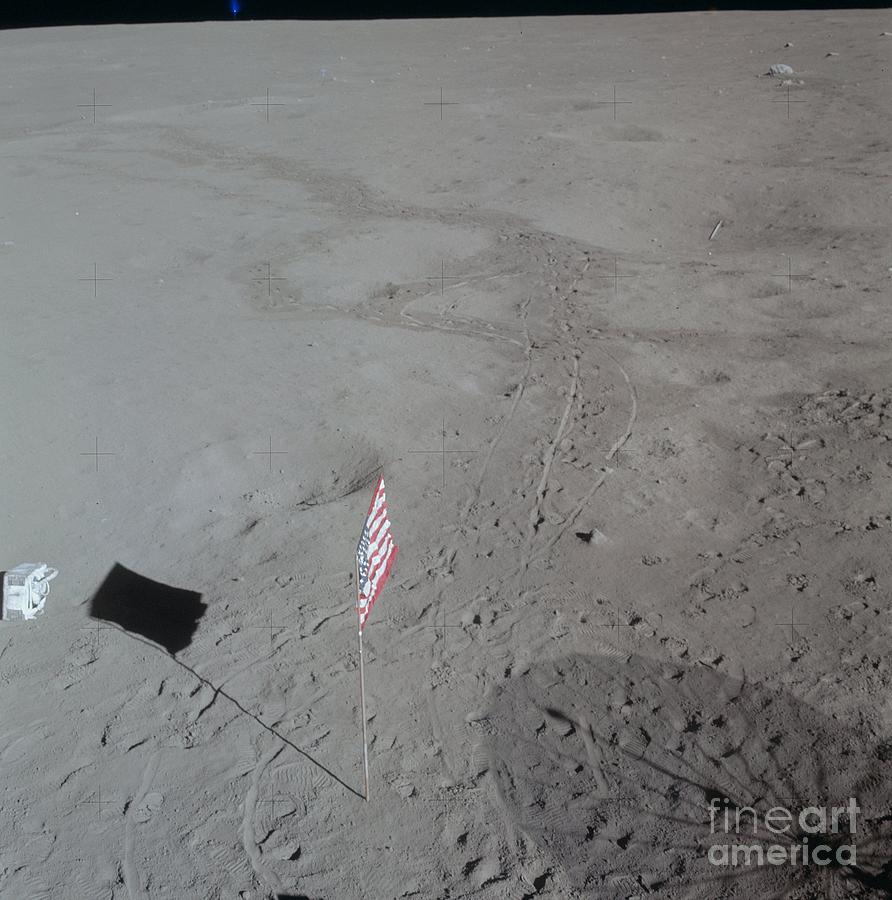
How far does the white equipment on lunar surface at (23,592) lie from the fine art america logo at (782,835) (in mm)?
4635

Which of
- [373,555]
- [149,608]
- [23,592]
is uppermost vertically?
[373,555]

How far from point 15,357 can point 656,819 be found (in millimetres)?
7742

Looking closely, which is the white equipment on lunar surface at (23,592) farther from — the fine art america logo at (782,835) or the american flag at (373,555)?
the fine art america logo at (782,835)

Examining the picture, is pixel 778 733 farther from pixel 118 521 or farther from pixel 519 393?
pixel 118 521

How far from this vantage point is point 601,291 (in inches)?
437

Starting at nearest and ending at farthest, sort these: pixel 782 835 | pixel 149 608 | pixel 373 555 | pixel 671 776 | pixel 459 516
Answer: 1. pixel 782 835
2. pixel 671 776
3. pixel 373 555
4. pixel 149 608
5. pixel 459 516

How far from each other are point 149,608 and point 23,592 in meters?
0.84

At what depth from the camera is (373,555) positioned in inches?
218

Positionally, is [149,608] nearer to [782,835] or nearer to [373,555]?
[373,555]

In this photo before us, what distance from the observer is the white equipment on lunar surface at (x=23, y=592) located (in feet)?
21.6

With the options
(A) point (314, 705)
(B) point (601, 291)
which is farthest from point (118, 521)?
(B) point (601, 291)

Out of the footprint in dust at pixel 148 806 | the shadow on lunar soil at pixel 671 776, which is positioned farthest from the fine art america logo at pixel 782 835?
the footprint in dust at pixel 148 806

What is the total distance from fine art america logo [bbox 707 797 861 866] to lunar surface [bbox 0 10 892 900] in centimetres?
2

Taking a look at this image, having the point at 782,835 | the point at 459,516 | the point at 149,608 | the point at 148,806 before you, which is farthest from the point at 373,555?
the point at 782,835
